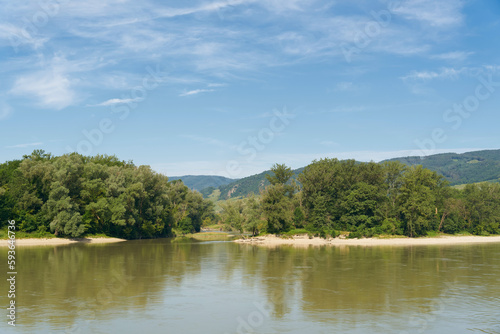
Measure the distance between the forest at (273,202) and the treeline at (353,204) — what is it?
0.83ft

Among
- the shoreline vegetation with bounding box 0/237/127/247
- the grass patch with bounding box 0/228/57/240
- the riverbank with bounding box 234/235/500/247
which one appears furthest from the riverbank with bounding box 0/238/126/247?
the riverbank with bounding box 234/235/500/247

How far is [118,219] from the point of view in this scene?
320 feet

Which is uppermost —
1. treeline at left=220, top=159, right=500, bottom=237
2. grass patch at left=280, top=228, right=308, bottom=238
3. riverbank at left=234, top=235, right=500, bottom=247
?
treeline at left=220, top=159, right=500, bottom=237

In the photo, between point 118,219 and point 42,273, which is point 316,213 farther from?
point 42,273

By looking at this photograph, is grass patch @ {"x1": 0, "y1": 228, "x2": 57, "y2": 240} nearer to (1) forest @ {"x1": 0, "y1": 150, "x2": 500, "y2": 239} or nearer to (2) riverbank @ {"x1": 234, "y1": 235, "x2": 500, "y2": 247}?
(1) forest @ {"x1": 0, "y1": 150, "x2": 500, "y2": 239}

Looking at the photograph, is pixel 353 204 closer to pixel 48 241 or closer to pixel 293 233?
pixel 293 233

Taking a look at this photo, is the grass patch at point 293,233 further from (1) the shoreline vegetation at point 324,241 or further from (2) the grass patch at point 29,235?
(2) the grass patch at point 29,235

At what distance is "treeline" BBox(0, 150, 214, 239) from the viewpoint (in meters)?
86.9

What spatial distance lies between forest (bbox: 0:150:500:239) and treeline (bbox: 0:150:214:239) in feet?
0.71

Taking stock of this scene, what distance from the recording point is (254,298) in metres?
29.6

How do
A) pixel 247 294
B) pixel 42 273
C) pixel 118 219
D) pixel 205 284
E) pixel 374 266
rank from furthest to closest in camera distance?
pixel 118 219 → pixel 374 266 → pixel 42 273 → pixel 205 284 → pixel 247 294

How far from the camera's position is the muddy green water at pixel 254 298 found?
21922mm

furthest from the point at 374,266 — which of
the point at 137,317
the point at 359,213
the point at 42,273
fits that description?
the point at 359,213

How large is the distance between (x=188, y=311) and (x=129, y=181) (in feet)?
280
